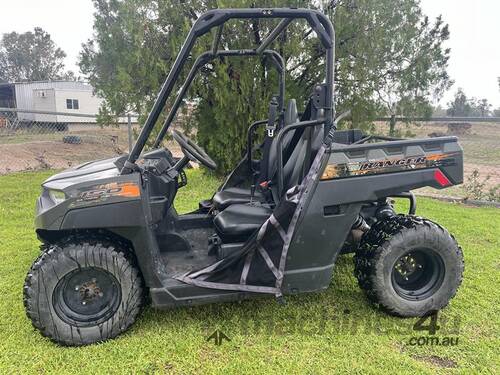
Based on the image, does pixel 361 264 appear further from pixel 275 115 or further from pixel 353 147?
pixel 275 115

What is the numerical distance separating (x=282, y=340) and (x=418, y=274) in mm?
1160

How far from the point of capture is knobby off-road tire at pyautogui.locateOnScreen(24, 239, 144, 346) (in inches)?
94.2

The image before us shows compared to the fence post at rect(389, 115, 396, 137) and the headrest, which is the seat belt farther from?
the fence post at rect(389, 115, 396, 137)

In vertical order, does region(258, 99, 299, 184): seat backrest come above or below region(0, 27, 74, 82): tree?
below

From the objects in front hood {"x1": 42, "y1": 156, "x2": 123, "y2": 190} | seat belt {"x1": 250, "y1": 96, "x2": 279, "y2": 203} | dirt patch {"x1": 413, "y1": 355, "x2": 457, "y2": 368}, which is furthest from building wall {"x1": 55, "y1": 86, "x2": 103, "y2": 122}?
dirt patch {"x1": 413, "y1": 355, "x2": 457, "y2": 368}

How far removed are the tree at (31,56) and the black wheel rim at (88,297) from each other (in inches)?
1894

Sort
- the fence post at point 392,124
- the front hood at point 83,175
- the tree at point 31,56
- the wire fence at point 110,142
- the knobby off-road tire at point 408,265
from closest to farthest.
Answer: the front hood at point 83,175, the knobby off-road tire at point 408,265, the fence post at point 392,124, the wire fence at point 110,142, the tree at point 31,56

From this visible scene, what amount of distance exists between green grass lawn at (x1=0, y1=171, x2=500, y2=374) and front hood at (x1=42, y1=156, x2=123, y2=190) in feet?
3.14

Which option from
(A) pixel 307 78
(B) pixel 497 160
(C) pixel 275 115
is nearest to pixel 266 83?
(A) pixel 307 78

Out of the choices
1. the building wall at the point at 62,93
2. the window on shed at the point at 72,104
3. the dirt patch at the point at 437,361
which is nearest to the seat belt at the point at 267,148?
the dirt patch at the point at 437,361

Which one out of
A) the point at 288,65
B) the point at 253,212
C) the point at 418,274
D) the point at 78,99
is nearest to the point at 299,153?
the point at 253,212

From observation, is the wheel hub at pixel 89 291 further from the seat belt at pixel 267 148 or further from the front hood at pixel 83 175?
the seat belt at pixel 267 148

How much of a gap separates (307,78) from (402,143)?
4.57 metres

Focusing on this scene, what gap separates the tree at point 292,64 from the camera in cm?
638
